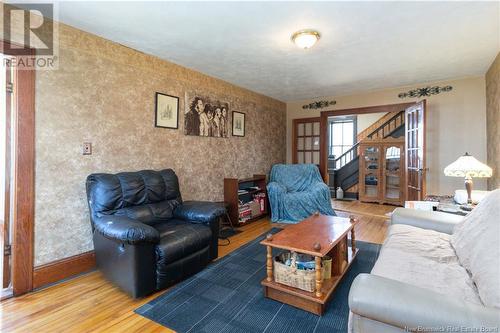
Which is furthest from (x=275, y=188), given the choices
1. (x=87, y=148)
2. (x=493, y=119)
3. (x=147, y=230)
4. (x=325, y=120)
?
(x=493, y=119)

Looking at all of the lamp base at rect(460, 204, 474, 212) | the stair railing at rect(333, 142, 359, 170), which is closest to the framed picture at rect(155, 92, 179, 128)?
the lamp base at rect(460, 204, 474, 212)

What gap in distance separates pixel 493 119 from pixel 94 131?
492 cm

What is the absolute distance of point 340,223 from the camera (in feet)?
8.54

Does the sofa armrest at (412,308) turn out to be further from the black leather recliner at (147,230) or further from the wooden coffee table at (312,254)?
the black leather recliner at (147,230)

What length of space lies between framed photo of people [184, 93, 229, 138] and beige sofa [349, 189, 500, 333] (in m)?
2.73

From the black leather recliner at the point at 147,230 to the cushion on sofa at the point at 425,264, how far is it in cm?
153

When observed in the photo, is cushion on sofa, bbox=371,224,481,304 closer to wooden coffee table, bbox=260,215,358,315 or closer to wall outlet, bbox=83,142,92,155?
wooden coffee table, bbox=260,215,358,315

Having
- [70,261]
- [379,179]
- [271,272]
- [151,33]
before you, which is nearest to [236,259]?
[271,272]

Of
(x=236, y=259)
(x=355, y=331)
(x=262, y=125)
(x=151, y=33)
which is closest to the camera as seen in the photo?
(x=355, y=331)

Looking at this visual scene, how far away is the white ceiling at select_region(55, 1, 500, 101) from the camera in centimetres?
211

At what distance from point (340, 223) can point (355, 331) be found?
1546 mm

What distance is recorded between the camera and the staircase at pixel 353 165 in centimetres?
671

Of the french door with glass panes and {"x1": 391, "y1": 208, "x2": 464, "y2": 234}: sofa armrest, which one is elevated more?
the french door with glass panes

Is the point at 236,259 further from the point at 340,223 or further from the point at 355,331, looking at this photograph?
the point at 355,331
